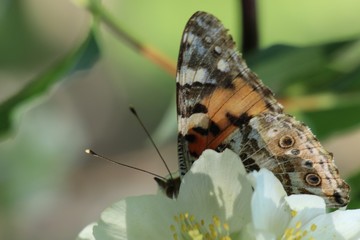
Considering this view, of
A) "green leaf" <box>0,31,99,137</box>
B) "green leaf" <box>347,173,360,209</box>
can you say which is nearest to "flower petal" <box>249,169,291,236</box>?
"green leaf" <box>347,173,360,209</box>

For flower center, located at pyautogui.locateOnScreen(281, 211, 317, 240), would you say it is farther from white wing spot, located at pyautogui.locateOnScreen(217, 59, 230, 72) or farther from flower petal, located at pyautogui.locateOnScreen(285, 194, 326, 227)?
white wing spot, located at pyautogui.locateOnScreen(217, 59, 230, 72)

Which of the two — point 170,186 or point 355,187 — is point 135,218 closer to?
point 170,186

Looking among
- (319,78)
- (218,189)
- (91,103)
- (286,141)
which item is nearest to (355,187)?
(319,78)

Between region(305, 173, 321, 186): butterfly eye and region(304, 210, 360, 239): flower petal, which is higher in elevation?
region(305, 173, 321, 186): butterfly eye

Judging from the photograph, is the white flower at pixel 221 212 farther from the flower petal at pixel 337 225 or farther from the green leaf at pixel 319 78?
the green leaf at pixel 319 78

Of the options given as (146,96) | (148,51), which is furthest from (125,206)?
(146,96)

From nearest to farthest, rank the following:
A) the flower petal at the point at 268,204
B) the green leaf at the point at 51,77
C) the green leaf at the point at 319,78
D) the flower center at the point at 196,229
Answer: the flower petal at the point at 268,204
the flower center at the point at 196,229
the green leaf at the point at 51,77
the green leaf at the point at 319,78

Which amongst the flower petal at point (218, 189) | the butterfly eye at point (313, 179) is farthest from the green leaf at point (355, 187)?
the flower petal at point (218, 189)
